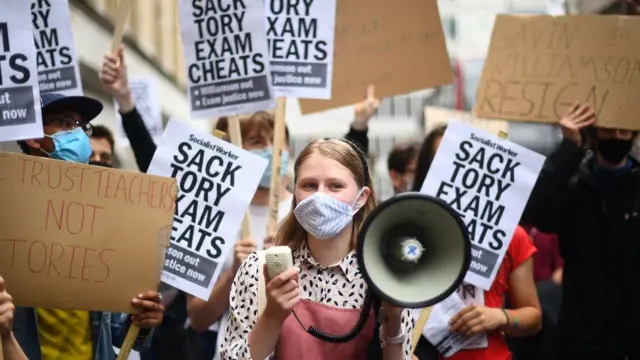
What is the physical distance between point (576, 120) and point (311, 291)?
222 cm

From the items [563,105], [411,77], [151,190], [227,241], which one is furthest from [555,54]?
[151,190]

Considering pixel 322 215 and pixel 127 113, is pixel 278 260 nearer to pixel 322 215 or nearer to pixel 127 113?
pixel 322 215

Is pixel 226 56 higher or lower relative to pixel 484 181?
higher

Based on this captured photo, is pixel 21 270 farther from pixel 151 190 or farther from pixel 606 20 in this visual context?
pixel 606 20

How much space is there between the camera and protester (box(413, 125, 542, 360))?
475cm

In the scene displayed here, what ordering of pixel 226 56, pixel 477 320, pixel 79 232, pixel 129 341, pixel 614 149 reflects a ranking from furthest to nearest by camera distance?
1. pixel 226 56
2. pixel 614 149
3. pixel 477 320
4. pixel 129 341
5. pixel 79 232

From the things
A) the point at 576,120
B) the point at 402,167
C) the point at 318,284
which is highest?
the point at 318,284

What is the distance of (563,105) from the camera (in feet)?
18.2

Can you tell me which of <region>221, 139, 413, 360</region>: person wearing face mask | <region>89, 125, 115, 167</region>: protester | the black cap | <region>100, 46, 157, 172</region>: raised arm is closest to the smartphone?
<region>221, 139, 413, 360</region>: person wearing face mask

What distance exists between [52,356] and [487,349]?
1.76 metres

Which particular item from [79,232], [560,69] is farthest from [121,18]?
[560,69]

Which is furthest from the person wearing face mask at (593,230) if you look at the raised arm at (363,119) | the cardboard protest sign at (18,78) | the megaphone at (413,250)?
the cardboard protest sign at (18,78)

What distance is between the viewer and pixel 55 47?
5.52 meters

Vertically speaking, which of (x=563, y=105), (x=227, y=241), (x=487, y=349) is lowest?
(x=487, y=349)
